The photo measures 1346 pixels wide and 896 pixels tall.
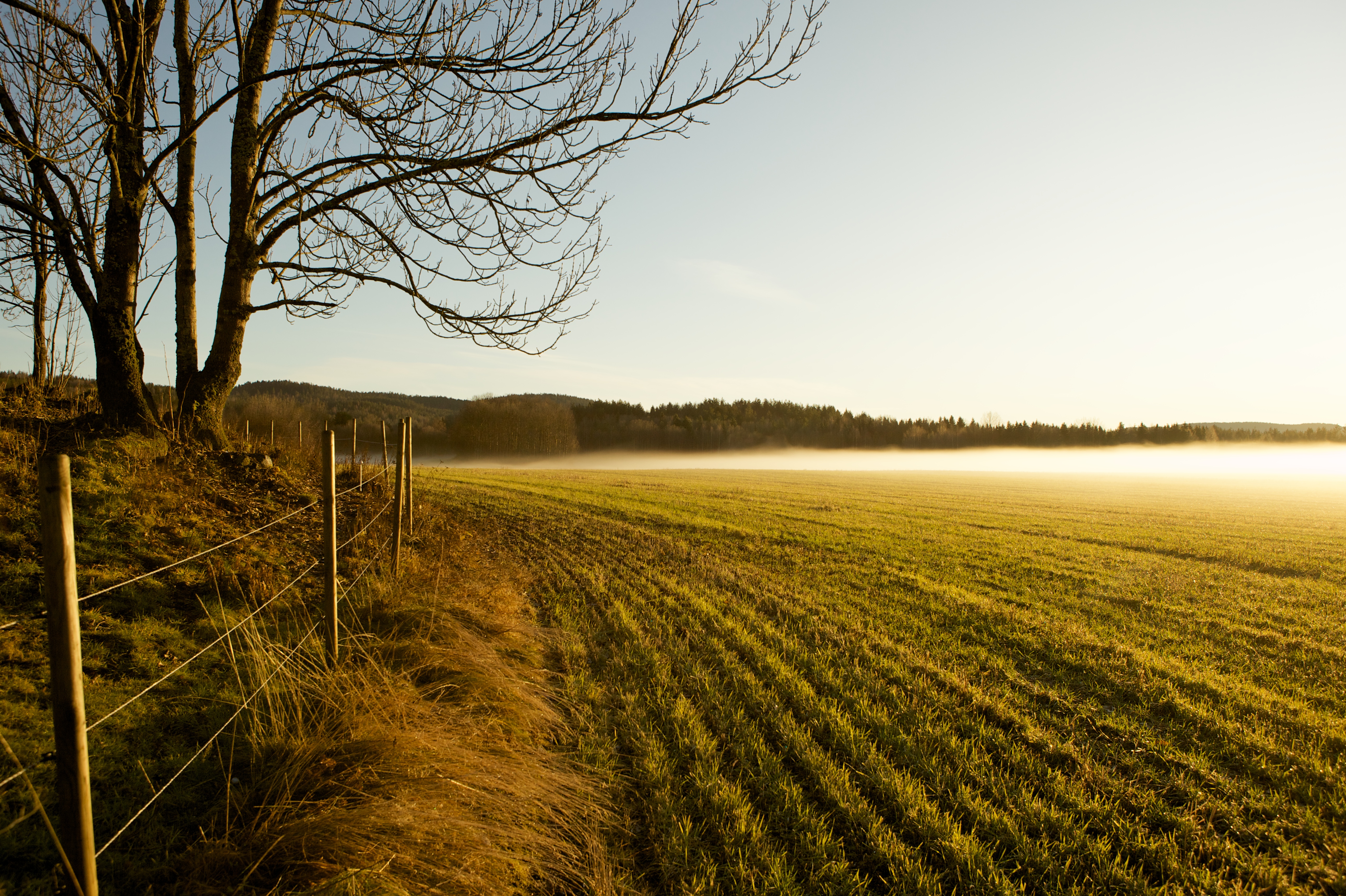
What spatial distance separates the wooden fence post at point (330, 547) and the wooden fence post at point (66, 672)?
245 cm

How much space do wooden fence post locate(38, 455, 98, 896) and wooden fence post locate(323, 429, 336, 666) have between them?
245 centimetres

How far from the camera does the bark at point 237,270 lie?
8.14 meters

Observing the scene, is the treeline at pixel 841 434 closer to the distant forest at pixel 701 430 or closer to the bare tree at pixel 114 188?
the distant forest at pixel 701 430

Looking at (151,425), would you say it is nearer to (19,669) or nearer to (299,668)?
(19,669)

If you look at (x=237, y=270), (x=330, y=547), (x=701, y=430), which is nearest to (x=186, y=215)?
(x=237, y=270)

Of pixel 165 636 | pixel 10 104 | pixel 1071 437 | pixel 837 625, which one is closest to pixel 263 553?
pixel 165 636

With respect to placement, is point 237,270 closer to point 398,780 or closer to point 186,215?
point 186,215

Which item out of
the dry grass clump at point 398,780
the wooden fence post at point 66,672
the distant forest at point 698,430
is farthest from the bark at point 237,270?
the distant forest at point 698,430

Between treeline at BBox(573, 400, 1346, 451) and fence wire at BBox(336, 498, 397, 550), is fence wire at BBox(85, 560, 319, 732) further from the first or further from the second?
treeline at BBox(573, 400, 1346, 451)

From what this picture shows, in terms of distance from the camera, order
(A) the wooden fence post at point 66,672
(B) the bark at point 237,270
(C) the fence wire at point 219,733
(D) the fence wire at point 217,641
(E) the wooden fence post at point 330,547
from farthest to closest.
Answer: (B) the bark at point 237,270 < (E) the wooden fence post at point 330,547 < (D) the fence wire at point 217,641 < (C) the fence wire at point 219,733 < (A) the wooden fence post at point 66,672

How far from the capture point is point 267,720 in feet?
12.0

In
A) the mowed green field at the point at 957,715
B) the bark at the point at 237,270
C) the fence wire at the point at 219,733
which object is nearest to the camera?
the fence wire at the point at 219,733

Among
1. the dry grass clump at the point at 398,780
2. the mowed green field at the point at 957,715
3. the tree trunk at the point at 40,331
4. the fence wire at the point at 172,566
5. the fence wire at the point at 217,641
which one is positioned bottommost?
the mowed green field at the point at 957,715

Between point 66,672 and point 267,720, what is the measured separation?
2129 mm
